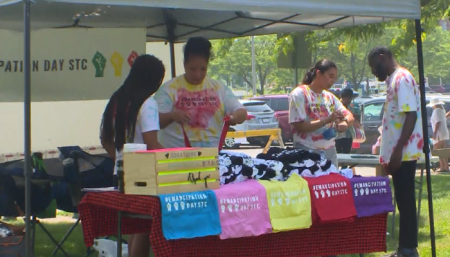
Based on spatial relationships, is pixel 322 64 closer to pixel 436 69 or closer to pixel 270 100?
pixel 270 100

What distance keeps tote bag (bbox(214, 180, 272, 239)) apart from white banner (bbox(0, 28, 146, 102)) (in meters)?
3.58

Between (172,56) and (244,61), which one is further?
(244,61)

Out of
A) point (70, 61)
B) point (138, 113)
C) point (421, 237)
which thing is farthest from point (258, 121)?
point (138, 113)

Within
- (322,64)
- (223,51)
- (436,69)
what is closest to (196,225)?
(322,64)

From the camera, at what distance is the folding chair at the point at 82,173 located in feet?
21.3

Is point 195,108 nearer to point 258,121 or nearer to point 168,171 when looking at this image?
point 168,171

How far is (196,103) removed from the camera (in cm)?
544

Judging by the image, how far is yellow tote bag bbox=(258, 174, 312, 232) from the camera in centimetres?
467

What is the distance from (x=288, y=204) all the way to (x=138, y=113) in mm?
1139

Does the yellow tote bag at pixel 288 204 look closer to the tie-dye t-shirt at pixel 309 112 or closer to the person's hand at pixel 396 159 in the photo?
the tie-dye t-shirt at pixel 309 112

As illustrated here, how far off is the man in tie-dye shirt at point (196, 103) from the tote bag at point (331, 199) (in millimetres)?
788

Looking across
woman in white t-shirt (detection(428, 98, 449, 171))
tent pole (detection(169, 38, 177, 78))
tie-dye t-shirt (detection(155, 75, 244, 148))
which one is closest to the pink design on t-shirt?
tie-dye t-shirt (detection(155, 75, 244, 148))

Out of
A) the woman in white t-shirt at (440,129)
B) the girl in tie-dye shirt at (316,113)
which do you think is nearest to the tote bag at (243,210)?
the girl in tie-dye shirt at (316,113)

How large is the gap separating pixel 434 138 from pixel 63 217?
8.78 metres
